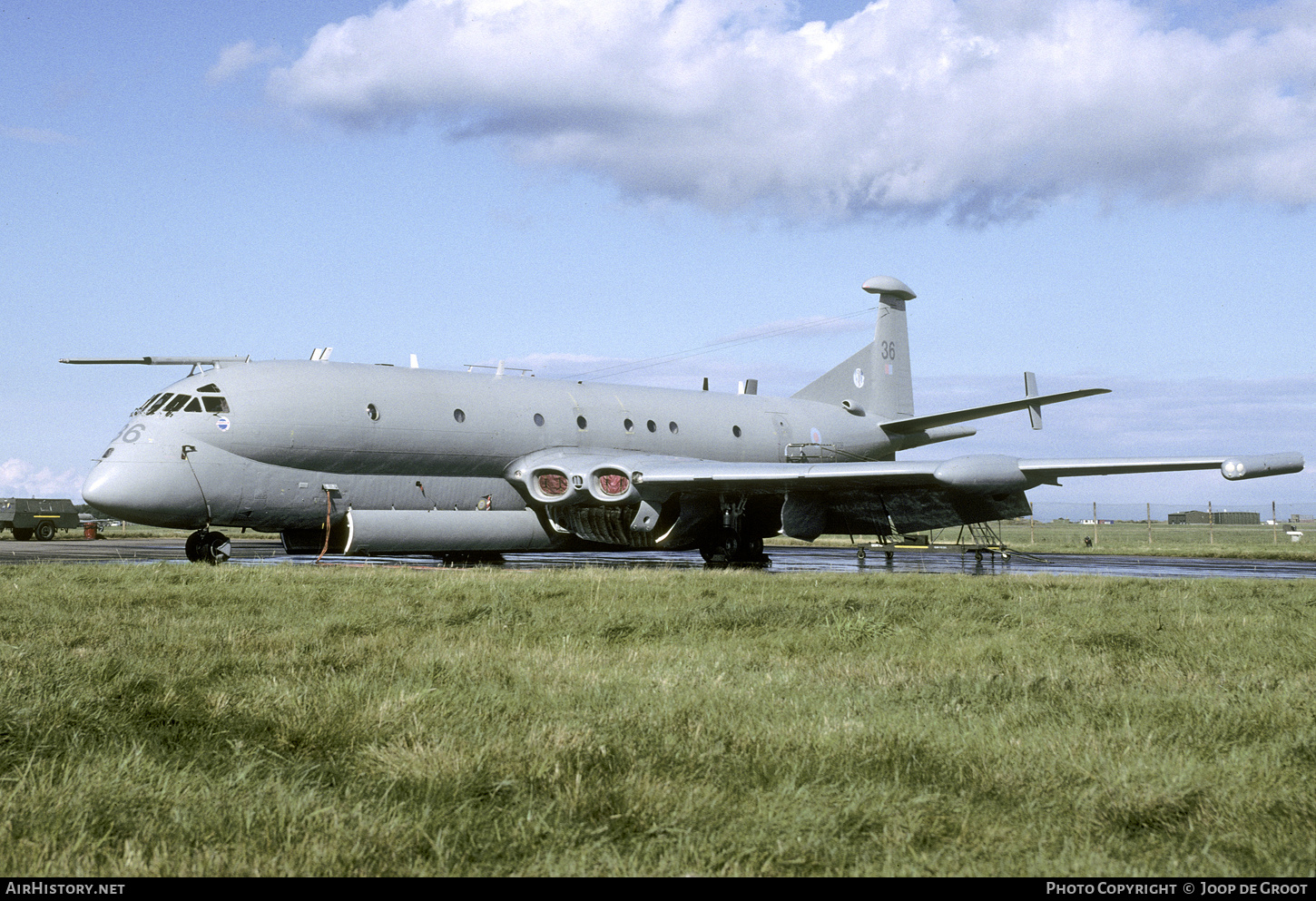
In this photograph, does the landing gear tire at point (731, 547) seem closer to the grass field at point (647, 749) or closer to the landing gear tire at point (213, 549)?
the landing gear tire at point (213, 549)

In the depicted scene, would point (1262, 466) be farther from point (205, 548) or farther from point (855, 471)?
point (205, 548)

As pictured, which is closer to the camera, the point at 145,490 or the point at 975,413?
the point at 145,490

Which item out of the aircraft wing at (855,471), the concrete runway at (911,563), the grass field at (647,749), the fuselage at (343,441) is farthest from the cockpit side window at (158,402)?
the grass field at (647,749)

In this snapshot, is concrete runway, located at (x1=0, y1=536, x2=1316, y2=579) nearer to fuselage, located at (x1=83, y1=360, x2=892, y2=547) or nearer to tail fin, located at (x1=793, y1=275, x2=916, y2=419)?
fuselage, located at (x1=83, y1=360, x2=892, y2=547)

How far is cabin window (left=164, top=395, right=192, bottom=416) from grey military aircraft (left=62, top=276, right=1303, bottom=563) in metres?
0.07

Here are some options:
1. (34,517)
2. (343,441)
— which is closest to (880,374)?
(343,441)

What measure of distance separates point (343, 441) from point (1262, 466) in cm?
1437

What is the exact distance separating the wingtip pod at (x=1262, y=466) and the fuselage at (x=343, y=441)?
10.2 meters

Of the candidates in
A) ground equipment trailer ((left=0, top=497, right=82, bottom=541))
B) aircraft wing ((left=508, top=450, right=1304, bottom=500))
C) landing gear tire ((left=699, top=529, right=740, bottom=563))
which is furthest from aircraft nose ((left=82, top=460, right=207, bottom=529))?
ground equipment trailer ((left=0, top=497, right=82, bottom=541))

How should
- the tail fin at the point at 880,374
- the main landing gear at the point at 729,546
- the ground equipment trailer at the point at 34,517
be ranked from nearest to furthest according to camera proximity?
the main landing gear at the point at 729,546 → the tail fin at the point at 880,374 → the ground equipment trailer at the point at 34,517

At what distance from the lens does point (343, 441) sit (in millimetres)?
17250

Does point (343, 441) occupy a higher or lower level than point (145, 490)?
higher

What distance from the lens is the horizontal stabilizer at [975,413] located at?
20.3 meters

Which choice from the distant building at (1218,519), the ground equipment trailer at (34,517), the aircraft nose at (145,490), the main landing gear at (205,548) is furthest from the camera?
the distant building at (1218,519)
